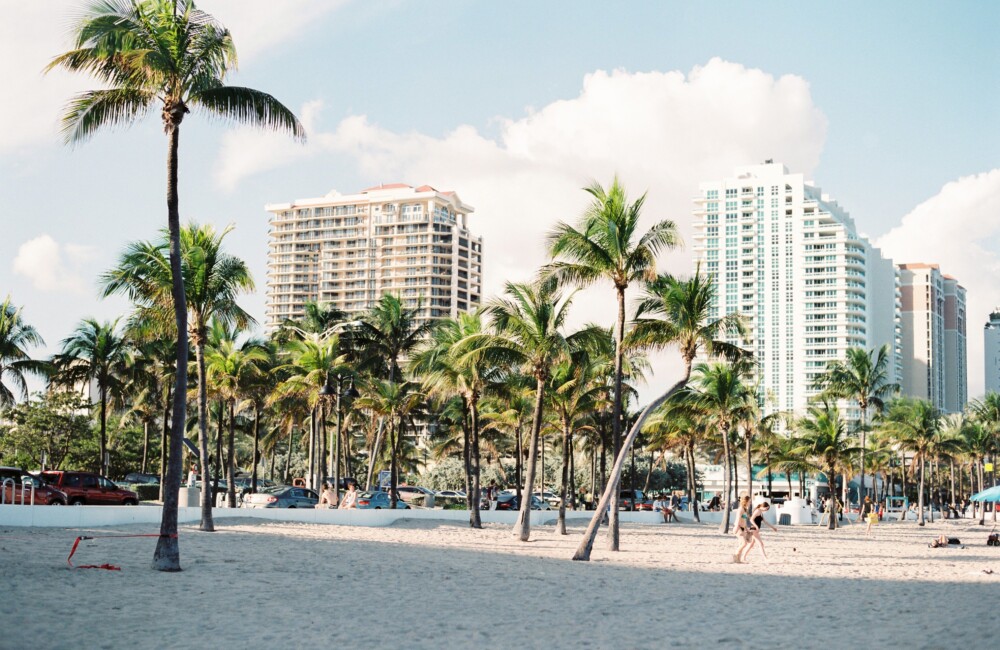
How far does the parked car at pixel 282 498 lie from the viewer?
38875 mm

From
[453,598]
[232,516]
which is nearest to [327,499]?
[232,516]

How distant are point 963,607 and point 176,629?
12.2 m

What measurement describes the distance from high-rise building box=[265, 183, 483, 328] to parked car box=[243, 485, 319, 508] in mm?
114982

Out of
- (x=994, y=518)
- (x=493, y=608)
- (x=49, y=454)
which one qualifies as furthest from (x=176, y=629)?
(x=994, y=518)

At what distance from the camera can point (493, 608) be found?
14.8m

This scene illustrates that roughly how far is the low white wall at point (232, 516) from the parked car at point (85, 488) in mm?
3996

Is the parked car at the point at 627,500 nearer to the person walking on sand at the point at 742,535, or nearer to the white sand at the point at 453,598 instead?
the white sand at the point at 453,598

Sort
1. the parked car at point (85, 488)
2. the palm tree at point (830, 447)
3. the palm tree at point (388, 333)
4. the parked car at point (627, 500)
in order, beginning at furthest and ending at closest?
the parked car at point (627, 500), the palm tree at point (830, 447), the palm tree at point (388, 333), the parked car at point (85, 488)

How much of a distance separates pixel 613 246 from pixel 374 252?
464ft

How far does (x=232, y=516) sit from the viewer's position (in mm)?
32812

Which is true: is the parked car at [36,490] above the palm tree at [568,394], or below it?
below

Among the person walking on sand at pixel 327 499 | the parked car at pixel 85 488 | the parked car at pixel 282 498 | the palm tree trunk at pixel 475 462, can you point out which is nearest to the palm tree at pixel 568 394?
the palm tree trunk at pixel 475 462

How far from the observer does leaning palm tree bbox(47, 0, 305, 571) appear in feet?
54.9

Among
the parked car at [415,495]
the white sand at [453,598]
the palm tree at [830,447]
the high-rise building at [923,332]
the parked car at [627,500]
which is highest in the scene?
the high-rise building at [923,332]
